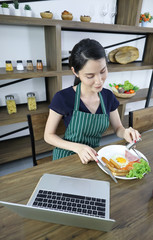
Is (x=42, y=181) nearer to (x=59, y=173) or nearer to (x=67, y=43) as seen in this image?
(x=59, y=173)

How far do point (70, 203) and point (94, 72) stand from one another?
0.68 metres

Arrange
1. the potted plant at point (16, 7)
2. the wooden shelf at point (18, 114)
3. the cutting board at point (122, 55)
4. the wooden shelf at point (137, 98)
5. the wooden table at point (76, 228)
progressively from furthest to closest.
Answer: the wooden shelf at point (137, 98) → the cutting board at point (122, 55) → the wooden shelf at point (18, 114) → the potted plant at point (16, 7) → the wooden table at point (76, 228)

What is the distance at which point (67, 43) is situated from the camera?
197 cm

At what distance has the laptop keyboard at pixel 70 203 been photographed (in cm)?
56

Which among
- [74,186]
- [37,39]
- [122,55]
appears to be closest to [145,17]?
[122,55]

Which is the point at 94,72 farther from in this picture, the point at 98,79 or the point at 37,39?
the point at 37,39

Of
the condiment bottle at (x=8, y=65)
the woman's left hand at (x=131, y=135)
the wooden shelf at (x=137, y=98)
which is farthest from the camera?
the wooden shelf at (x=137, y=98)

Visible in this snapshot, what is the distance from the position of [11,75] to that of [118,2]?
173 cm

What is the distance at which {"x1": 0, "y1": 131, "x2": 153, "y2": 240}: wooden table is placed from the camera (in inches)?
20.3

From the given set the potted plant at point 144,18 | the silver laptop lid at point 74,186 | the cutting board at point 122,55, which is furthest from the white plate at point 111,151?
the potted plant at point 144,18

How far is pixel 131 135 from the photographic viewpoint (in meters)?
1.02

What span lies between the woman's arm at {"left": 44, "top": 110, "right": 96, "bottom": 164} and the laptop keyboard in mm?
232

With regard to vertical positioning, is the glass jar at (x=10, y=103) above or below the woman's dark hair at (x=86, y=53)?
below

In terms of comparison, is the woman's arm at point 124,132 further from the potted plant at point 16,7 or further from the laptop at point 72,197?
the potted plant at point 16,7
